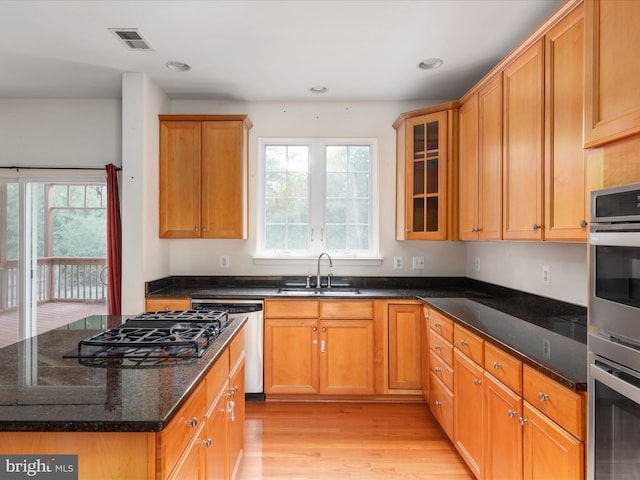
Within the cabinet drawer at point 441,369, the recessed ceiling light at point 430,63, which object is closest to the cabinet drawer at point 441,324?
the cabinet drawer at point 441,369

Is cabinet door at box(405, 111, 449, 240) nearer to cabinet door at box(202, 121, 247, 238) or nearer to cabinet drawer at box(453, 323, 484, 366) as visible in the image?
cabinet drawer at box(453, 323, 484, 366)

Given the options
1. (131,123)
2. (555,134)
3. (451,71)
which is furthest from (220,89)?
(555,134)

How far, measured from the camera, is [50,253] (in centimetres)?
353

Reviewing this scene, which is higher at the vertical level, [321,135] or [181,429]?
[321,135]

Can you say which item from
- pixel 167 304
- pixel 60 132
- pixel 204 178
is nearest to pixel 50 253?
pixel 60 132

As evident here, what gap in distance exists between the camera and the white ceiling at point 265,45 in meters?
2.15

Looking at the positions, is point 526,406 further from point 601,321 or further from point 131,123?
point 131,123

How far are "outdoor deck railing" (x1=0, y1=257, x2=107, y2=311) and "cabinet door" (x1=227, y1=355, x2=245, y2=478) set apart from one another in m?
2.10

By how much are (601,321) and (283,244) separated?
284 cm

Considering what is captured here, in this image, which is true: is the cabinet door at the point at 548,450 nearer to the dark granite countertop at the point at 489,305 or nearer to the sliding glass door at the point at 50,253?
the dark granite countertop at the point at 489,305

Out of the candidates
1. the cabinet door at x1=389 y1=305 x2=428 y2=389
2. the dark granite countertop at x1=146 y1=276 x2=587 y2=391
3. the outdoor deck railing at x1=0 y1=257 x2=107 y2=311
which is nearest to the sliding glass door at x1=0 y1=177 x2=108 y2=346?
the outdoor deck railing at x1=0 y1=257 x2=107 y2=311

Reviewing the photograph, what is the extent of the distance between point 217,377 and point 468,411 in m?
1.42

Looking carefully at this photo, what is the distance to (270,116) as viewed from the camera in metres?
3.62

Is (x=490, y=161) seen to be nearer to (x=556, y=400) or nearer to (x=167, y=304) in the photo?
(x=556, y=400)
